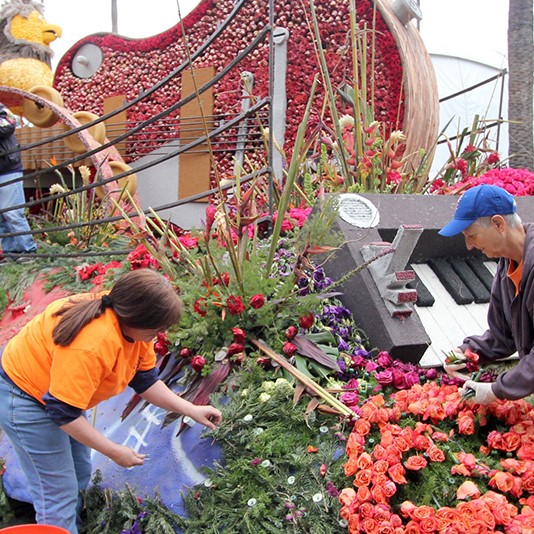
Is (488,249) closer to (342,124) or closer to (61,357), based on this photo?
(61,357)

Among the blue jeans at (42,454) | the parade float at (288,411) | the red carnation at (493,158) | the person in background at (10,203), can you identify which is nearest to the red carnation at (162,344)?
the parade float at (288,411)

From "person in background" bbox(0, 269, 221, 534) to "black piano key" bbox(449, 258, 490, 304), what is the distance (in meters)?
1.50

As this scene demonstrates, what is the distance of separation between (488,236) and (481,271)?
1.28 metres

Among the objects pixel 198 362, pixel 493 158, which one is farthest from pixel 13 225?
pixel 493 158

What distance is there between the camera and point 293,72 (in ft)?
20.4

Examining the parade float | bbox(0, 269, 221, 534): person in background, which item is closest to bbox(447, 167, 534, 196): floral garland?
the parade float

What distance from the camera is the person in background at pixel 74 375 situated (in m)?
1.73

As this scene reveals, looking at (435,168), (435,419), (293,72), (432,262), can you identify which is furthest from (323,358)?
(435,168)

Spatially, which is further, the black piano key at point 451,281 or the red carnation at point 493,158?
the red carnation at point 493,158

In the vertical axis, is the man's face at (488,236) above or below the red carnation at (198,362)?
above

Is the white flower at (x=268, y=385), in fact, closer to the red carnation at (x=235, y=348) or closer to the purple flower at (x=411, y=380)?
the red carnation at (x=235, y=348)

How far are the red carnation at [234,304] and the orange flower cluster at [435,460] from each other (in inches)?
25.1

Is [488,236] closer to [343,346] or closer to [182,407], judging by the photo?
[343,346]

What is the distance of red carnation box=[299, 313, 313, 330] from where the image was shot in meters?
2.44
